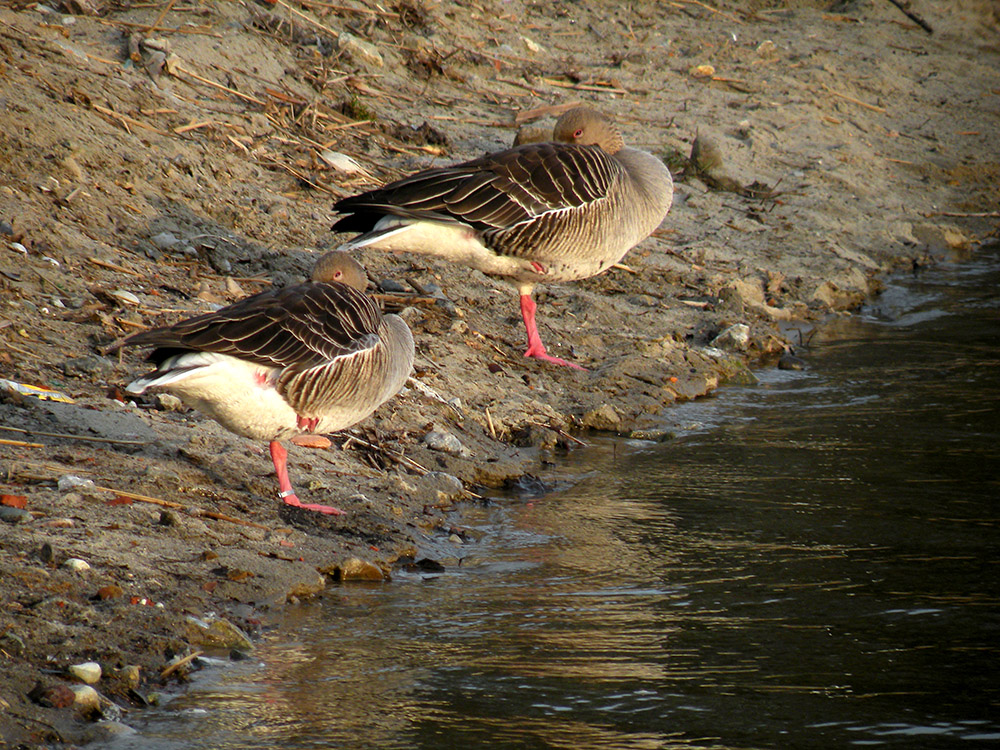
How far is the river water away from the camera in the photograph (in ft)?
12.1

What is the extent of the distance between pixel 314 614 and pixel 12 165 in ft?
15.0

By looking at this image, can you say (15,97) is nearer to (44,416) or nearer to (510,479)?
(44,416)

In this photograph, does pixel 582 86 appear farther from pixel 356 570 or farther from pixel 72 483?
pixel 72 483

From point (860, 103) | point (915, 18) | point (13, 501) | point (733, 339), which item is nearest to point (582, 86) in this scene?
point (860, 103)

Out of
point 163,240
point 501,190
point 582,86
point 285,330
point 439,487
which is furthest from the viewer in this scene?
point 582,86

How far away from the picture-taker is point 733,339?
8.75 m

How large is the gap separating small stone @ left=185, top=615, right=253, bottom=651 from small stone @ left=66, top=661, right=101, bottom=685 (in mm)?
447

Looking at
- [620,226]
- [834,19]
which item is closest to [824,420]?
[620,226]

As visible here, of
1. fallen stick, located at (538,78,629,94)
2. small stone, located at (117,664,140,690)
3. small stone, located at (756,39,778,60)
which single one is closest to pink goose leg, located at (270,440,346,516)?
small stone, located at (117,664,140,690)

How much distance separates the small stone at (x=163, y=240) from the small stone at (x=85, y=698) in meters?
4.62

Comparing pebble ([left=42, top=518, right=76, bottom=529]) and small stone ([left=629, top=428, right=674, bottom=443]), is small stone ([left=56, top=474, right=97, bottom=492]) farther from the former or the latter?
A: small stone ([left=629, top=428, right=674, bottom=443])

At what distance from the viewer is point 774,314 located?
9.59 metres

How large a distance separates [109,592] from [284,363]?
1.32m

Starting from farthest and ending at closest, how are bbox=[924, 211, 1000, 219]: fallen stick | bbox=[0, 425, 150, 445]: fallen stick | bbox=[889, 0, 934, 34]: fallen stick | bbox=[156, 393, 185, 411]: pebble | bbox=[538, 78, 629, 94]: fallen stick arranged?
bbox=[889, 0, 934, 34]: fallen stick, bbox=[538, 78, 629, 94]: fallen stick, bbox=[924, 211, 1000, 219]: fallen stick, bbox=[156, 393, 185, 411]: pebble, bbox=[0, 425, 150, 445]: fallen stick
